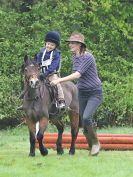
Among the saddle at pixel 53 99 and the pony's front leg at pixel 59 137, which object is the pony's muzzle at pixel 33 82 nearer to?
the saddle at pixel 53 99

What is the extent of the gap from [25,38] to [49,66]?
1171 centimetres

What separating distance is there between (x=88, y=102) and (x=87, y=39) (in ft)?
39.7

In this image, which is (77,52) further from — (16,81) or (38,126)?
(16,81)

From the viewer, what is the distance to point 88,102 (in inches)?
480

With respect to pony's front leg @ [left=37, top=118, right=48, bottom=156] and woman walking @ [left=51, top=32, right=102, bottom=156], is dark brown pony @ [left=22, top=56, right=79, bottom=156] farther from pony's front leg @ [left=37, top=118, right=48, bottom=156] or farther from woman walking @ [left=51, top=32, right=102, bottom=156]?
woman walking @ [left=51, top=32, right=102, bottom=156]

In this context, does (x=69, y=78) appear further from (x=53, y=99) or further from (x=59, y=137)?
(x=59, y=137)

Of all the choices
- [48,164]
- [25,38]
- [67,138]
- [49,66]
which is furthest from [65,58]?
[48,164]

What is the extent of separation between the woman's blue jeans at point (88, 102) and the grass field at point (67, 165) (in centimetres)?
75

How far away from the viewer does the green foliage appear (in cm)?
2284

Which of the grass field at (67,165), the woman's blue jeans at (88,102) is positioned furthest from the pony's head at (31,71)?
the grass field at (67,165)

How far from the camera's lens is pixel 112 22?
24.3 meters

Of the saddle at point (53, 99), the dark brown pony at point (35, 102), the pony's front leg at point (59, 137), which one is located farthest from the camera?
the pony's front leg at point (59, 137)

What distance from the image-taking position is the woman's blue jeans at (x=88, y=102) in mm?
12023

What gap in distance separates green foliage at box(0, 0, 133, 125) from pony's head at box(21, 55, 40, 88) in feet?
35.0
